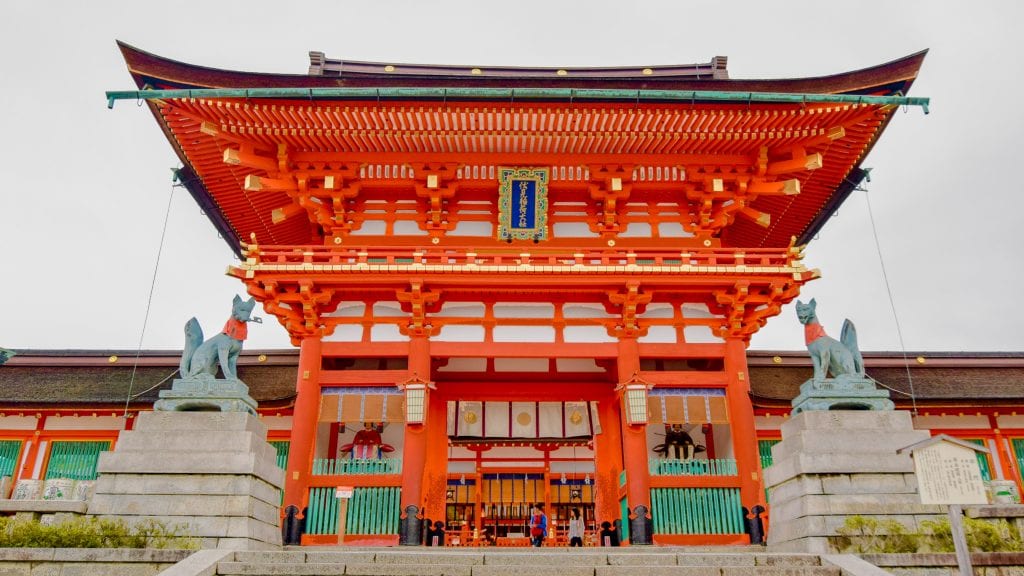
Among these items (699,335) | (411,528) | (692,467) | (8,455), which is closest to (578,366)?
(699,335)

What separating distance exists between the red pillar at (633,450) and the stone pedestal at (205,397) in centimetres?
674

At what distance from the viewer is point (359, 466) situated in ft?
43.4

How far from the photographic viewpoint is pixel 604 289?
13.7 metres

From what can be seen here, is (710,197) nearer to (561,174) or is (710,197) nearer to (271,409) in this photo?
(561,174)

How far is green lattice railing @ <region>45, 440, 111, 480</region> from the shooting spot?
599 inches

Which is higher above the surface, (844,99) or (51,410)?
(844,99)

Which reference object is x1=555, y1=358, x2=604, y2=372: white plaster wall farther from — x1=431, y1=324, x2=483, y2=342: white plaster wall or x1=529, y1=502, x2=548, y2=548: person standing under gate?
x1=529, y1=502, x2=548, y2=548: person standing under gate

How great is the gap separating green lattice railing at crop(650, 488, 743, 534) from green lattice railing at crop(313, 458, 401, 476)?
4.79 metres

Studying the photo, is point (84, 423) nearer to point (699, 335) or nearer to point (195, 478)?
point (195, 478)

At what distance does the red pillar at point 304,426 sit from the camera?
12.5 meters

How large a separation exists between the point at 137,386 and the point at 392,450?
6.51m

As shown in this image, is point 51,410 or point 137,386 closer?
point 51,410

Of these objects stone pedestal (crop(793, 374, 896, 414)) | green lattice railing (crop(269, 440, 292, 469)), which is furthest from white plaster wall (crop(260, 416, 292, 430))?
stone pedestal (crop(793, 374, 896, 414))

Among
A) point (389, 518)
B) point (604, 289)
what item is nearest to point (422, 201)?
point (604, 289)
